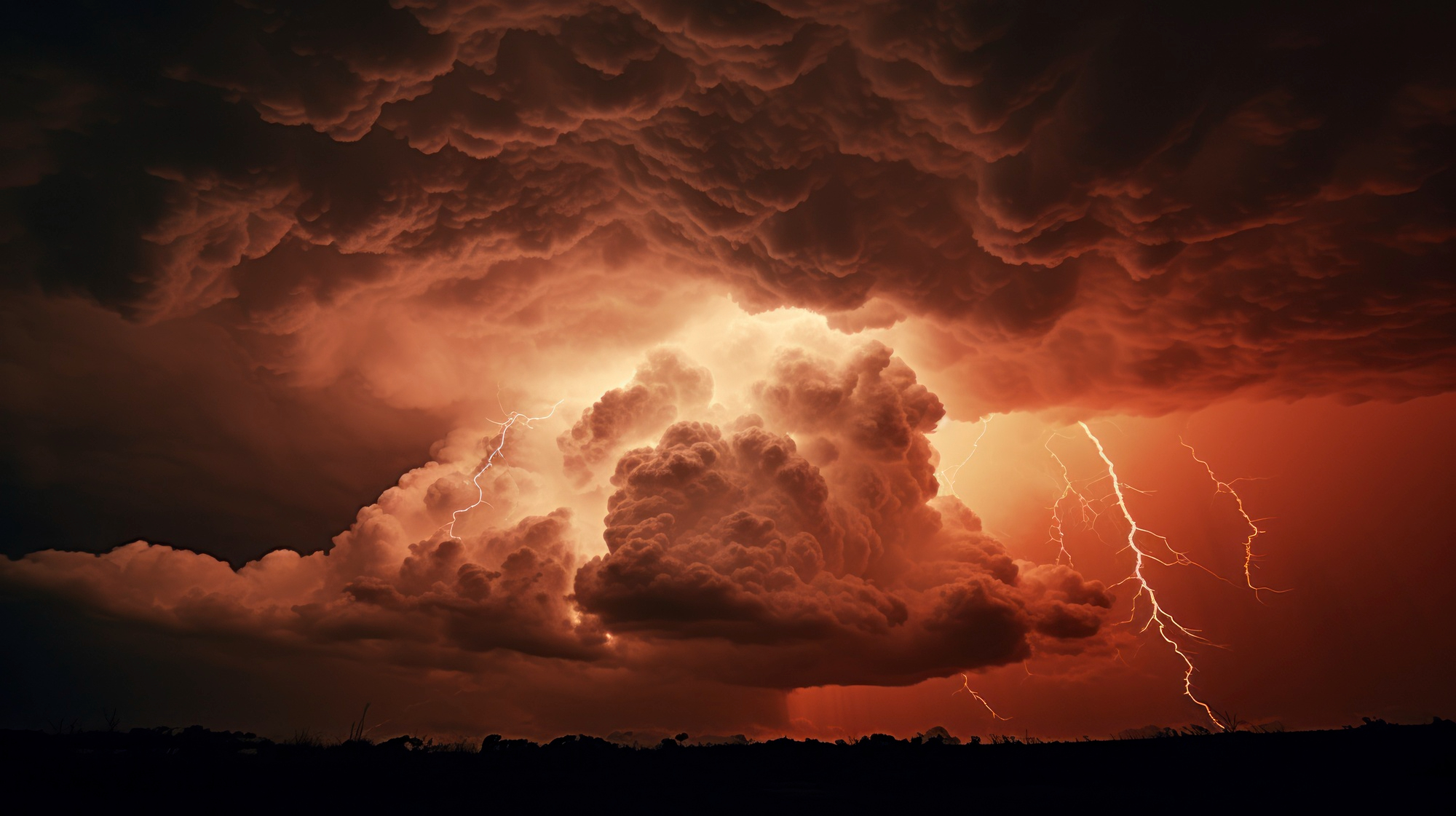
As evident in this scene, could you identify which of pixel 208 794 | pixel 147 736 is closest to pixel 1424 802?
pixel 208 794

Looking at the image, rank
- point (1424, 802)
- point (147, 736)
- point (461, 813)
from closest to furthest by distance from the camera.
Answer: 1. point (1424, 802)
2. point (461, 813)
3. point (147, 736)

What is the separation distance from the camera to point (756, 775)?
64.8 feet

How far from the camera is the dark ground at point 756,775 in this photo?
13.8 m

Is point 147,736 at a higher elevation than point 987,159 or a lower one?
lower

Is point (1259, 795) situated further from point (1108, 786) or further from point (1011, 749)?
point (1011, 749)

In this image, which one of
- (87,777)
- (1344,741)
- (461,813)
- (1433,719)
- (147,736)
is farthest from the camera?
(147,736)

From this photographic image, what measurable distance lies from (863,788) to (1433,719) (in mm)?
19770

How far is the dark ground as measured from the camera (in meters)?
13.8

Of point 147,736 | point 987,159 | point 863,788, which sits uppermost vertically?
point 987,159

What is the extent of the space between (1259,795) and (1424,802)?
259cm

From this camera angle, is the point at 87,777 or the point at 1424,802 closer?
the point at 1424,802

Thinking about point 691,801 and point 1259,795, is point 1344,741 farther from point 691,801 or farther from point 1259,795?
point 691,801

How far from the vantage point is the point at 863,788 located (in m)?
17.1

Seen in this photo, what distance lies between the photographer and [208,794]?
571 inches
